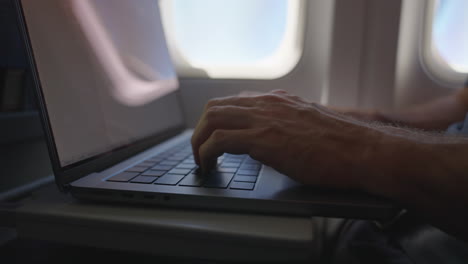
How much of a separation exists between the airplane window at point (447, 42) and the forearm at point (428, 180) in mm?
822

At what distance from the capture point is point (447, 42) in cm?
104

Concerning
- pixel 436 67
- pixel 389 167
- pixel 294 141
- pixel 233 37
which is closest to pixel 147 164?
A: pixel 294 141

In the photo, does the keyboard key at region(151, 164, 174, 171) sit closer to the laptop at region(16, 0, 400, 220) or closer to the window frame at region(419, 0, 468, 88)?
the laptop at region(16, 0, 400, 220)

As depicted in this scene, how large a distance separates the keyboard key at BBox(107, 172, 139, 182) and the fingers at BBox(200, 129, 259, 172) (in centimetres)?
13

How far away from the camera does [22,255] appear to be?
19.8 inches

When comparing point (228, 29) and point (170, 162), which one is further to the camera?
point (228, 29)

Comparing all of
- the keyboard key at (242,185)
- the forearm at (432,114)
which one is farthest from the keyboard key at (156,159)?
the forearm at (432,114)

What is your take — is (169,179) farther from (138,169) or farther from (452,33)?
(452,33)

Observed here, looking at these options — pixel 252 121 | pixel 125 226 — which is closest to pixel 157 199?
pixel 125 226

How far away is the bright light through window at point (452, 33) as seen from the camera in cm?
101

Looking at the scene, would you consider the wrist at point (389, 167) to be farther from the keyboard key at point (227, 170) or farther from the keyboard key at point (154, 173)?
the keyboard key at point (154, 173)

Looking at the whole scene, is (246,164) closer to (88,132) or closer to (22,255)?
(88,132)

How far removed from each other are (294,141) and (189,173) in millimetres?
190

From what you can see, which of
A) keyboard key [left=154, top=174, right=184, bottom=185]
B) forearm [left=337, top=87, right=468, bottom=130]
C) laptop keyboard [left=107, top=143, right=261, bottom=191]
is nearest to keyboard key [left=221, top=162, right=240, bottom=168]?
laptop keyboard [left=107, top=143, right=261, bottom=191]
